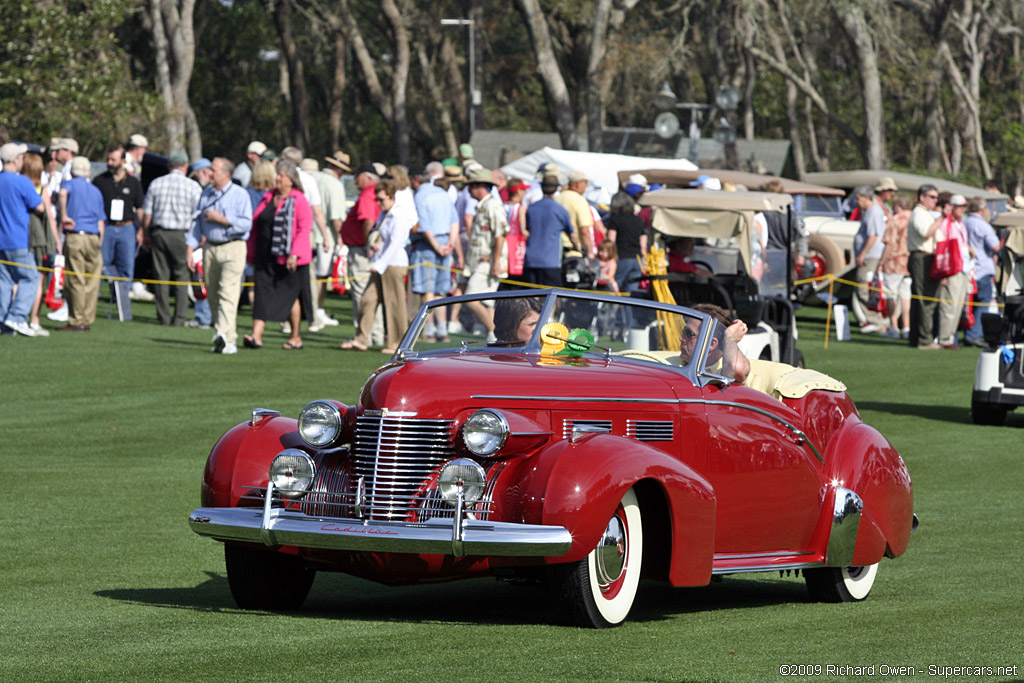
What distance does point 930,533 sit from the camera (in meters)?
9.88

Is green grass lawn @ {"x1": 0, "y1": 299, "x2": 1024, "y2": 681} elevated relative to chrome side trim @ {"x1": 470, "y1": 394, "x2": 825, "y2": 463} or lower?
lower

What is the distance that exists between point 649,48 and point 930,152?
9.58 m

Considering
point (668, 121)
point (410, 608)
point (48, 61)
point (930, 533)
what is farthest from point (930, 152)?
point (410, 608)

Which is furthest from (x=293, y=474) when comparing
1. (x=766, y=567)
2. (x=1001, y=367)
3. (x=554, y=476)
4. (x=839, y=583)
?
(x=1001, y=367)

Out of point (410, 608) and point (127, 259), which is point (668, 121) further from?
point (410, 608)

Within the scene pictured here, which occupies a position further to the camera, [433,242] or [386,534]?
[433,242]

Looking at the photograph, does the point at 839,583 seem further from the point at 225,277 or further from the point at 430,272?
the point at 430,272

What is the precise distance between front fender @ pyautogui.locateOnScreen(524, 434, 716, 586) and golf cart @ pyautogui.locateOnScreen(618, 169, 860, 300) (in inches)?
670

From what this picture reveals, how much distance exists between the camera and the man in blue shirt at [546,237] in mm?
18688

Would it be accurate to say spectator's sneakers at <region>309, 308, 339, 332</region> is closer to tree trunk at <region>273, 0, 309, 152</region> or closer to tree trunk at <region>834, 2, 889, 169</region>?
tree trunk at <region>834, 2, 889, 169</region>

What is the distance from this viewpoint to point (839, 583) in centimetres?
807

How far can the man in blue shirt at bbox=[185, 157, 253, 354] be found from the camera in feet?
58.1

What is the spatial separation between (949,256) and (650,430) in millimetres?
15250

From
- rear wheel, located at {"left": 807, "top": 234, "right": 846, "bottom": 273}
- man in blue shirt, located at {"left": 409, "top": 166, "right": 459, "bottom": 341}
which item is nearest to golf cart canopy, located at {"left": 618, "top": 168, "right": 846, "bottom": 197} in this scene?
rear wheel, located at {"left": 807, "top": 234, "right": 846, "bottom": 273}
